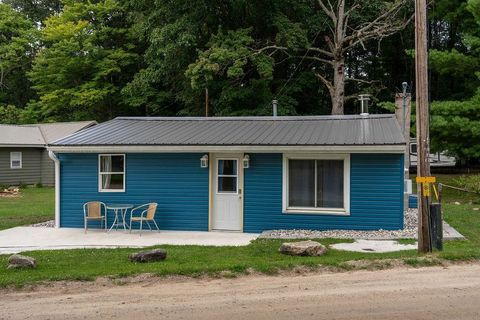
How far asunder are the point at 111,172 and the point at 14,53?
28.7 metres

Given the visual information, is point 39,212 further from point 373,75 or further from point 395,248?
point 373,75

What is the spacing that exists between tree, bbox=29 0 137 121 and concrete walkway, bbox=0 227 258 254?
67.5 ft

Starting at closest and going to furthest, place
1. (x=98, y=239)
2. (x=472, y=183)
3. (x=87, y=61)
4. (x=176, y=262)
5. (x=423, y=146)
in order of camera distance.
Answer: (x=176, y=262), (x=423, y=146), (x=98, y=239), (x=472, y=183), (x=87, y=61)

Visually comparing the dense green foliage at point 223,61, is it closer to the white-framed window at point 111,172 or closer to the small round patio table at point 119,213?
the white-framed window at point 111,172

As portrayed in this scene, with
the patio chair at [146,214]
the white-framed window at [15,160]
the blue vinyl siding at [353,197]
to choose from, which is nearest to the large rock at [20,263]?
the patio chair at [146,214]

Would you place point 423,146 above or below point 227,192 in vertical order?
above

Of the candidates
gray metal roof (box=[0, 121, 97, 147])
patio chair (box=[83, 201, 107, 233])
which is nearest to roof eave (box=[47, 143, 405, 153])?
patio chair (box=[83, 201, 107, 233])

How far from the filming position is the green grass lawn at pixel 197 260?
763cm

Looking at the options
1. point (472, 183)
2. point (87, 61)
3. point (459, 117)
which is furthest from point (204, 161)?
point (87, 61)

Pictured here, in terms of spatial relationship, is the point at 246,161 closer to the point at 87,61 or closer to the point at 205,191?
the point at 205,191

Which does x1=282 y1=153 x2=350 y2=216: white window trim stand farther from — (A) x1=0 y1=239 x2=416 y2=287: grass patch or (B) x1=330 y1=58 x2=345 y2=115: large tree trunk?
(B) x1=330 y1=58 x2=345 y2=115: large tree trunk

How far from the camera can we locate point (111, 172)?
1291 centimetres

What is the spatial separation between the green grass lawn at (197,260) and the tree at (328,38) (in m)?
14.2

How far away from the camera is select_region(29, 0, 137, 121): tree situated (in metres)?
32.2
